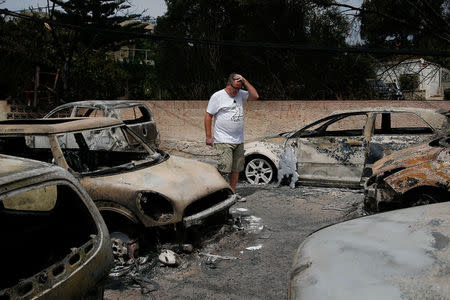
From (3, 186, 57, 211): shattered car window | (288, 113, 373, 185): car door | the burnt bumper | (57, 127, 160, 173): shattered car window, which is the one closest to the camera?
(3, 186, 57, 211): shattered car window

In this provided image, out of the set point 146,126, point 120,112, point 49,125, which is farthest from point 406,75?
point 49,125

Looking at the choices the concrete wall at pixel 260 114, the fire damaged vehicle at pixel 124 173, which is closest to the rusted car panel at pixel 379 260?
the fire damaged vehicle at pixel 124 173

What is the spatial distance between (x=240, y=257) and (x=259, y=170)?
3.52 meters

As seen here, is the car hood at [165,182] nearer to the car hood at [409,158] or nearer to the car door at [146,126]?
the car hood at [409,158]

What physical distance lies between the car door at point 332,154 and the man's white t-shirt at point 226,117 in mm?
1672

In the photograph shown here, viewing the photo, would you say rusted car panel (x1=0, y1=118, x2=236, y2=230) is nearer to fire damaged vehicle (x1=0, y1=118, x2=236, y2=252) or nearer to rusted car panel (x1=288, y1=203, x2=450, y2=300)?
fire damaged vehicle (x1=0, y1=118, x2=236, y2=252)

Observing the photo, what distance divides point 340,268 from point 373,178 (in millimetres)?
3789

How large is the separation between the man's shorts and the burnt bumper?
1296mm

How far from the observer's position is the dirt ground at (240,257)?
401 centimetres

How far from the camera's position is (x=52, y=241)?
9.75ft

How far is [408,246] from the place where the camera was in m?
2.24

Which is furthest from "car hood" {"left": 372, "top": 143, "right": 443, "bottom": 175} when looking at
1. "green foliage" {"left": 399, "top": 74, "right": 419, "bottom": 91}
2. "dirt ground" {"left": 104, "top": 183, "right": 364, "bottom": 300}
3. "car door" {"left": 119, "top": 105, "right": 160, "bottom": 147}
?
"green foliage" {"left": 399, "top": 74, "right": 419, "bottom": 91}

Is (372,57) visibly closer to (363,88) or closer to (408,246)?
(363,88)

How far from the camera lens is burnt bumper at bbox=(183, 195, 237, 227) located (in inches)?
178
